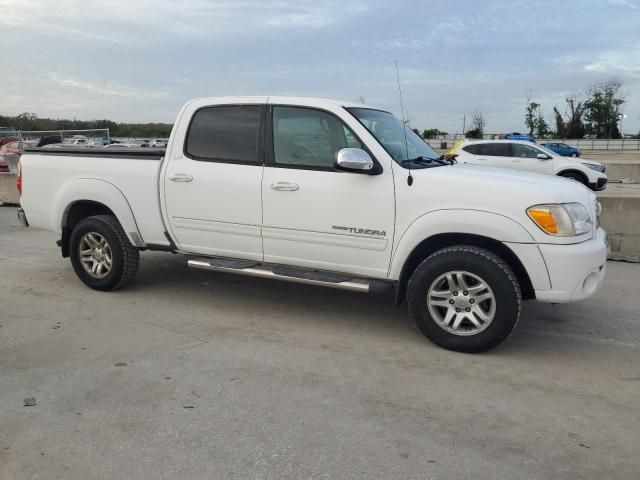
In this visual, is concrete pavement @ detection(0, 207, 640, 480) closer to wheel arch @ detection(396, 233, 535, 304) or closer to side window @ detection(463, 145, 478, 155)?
wheel arch @ detection(396, 233, 535, 304)

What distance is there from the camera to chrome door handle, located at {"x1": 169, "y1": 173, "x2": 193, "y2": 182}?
16.9ft

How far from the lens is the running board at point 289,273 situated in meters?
4.54

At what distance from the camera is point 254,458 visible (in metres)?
2.88

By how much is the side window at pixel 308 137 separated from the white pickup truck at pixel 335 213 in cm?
1

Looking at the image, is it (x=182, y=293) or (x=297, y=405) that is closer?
(x=297, y=405)

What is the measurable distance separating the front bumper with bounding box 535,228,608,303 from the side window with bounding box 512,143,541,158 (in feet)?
44.6

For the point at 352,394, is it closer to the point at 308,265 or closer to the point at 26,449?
the point at 308,265

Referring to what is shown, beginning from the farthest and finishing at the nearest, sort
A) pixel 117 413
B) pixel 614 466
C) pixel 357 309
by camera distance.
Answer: pixel 357 309
pixel 117 413
pixel 614 466

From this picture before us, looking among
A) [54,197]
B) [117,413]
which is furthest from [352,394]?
[54,197]

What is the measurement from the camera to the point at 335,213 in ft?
15.0

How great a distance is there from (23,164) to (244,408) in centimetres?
424

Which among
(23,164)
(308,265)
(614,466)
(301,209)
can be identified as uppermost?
(23,164)

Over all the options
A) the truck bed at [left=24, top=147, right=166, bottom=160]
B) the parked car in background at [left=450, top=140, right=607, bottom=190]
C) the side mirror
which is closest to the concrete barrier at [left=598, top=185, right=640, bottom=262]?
the side mirror

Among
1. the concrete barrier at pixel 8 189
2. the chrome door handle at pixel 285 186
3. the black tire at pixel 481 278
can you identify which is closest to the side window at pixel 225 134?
the chrome door handle at pixel 285 186
